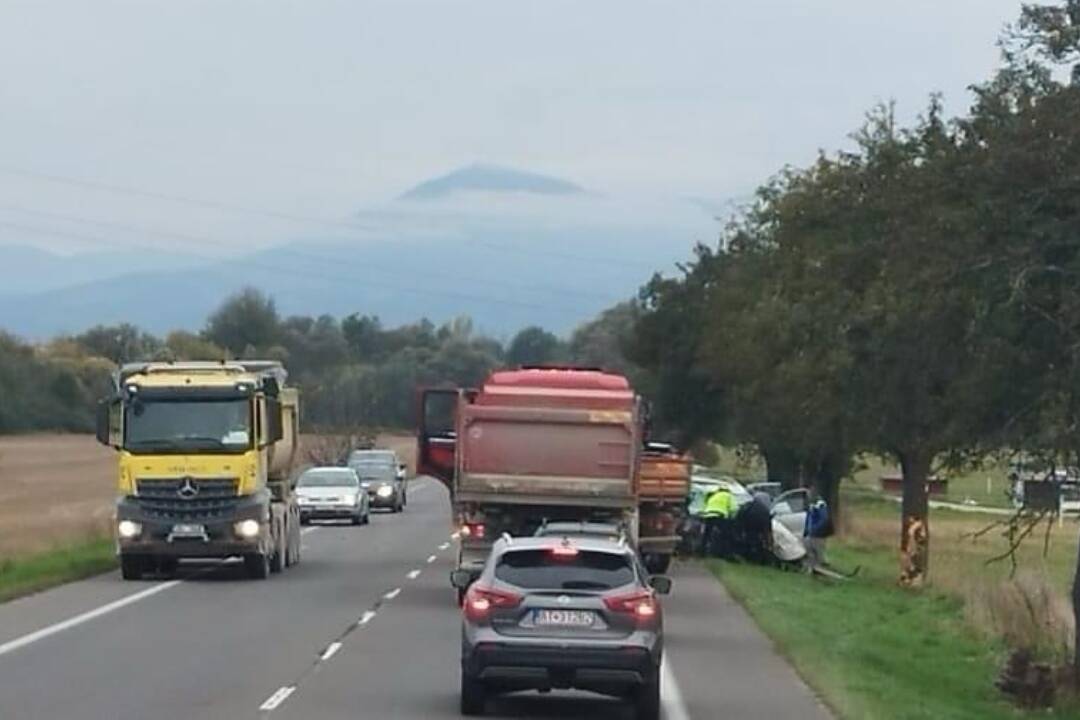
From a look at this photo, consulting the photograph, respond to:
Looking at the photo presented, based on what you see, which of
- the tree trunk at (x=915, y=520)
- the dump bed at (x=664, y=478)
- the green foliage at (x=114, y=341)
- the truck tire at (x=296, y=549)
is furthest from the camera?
the green foliage at (x=114, y=341)

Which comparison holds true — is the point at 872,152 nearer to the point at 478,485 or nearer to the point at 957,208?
the point at 478,485

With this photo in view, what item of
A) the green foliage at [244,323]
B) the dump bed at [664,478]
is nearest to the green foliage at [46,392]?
the green foliage at [244,323]

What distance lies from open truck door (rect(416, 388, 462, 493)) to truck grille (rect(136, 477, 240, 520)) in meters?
3.18

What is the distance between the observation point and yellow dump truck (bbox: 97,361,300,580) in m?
36.3

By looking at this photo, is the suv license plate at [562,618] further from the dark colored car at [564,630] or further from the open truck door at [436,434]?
the open truck door at [436,434]

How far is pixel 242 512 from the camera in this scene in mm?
36594

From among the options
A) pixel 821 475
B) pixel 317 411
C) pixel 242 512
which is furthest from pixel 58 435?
pixel 242 512

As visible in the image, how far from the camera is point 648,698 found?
18.6 meters

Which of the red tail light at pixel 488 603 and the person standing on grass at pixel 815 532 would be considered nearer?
the red tail light at pixel 488 603

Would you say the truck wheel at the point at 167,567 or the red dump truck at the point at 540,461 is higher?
the red dump truck at the point at 540,461

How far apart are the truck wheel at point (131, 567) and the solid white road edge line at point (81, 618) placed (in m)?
0.63

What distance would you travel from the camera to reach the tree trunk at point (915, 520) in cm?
4147

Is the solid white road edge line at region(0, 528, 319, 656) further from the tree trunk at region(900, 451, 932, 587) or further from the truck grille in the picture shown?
the tree trunk at region(900, 451, 932, 587)

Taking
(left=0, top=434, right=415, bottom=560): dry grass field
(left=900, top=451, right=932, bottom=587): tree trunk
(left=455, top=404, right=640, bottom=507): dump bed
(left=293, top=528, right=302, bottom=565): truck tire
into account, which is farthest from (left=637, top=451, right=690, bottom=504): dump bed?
(left=0, top=434, right=415, bottom=560): dry grass field
